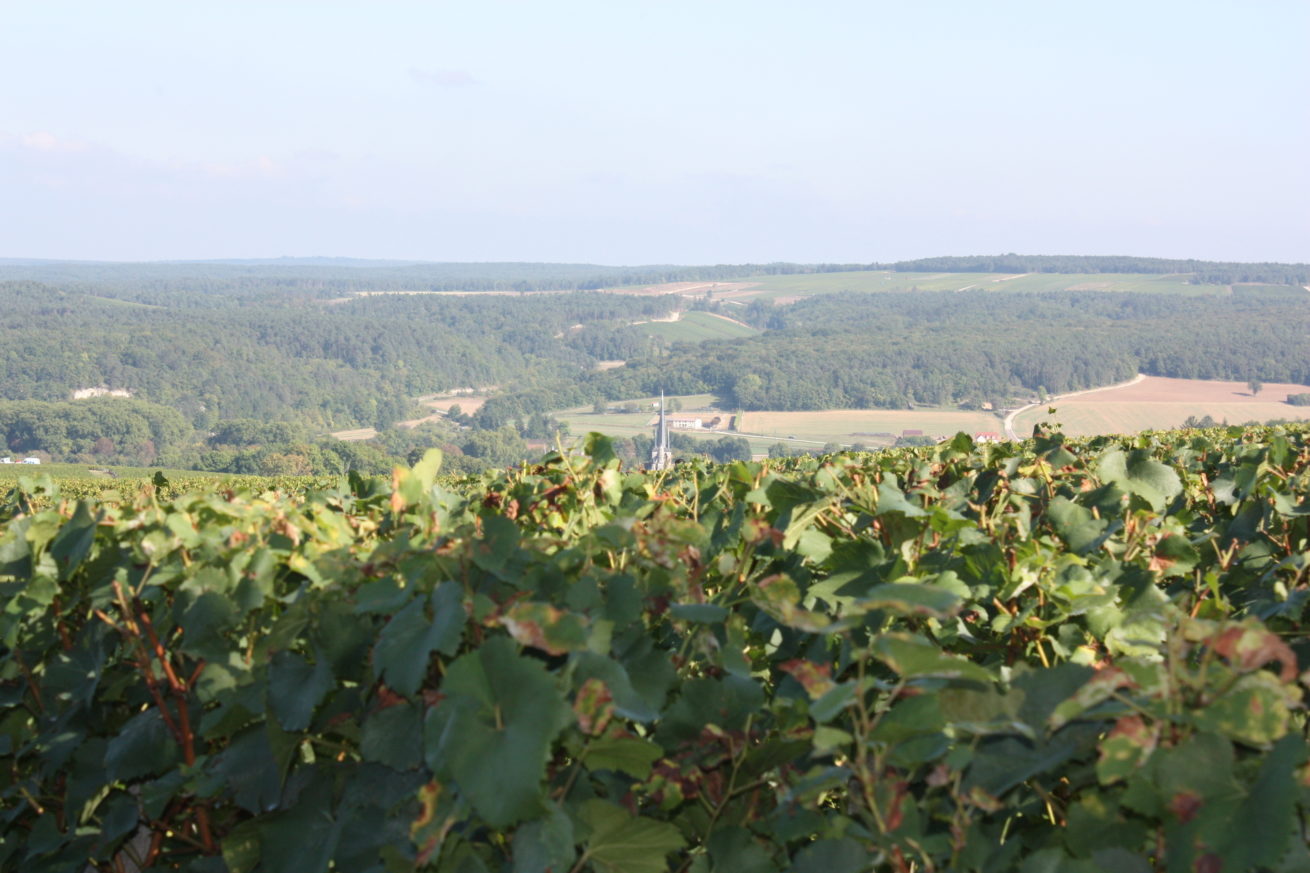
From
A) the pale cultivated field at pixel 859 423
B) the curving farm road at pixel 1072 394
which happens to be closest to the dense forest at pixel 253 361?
the pale cultivated field at pixel 859 423

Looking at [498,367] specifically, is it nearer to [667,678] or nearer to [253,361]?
[253,361]

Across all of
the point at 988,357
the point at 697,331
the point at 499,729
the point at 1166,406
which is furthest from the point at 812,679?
the point at 697,331

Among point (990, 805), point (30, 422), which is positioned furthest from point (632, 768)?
point (30, 422)

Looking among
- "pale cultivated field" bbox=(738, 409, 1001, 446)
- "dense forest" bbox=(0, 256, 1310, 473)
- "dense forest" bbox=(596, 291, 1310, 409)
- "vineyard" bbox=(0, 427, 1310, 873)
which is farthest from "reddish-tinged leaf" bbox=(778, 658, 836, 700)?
"dense forest" bbox=(596, 291, 1310, 409)

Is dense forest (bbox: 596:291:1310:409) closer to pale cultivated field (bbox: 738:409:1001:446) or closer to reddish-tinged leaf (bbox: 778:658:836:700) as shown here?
pale cultivated field (bbox: 738:409:1001:446)

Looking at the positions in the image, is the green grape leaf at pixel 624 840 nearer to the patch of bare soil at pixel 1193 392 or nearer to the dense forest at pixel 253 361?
the patch of bare soil at pixel 1193 392

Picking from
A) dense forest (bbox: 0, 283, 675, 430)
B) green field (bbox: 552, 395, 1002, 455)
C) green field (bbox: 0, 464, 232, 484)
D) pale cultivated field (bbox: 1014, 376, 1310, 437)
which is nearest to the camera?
green field (bbox: 0, 464, 232, 484)

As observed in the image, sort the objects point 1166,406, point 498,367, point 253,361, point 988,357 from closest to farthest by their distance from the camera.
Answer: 1. point 1166,406
2. point 988,357
3. point 253,361
4. point 498,367
